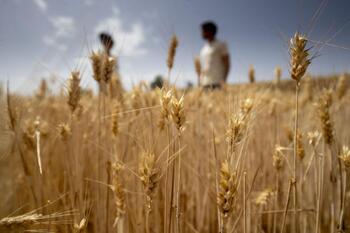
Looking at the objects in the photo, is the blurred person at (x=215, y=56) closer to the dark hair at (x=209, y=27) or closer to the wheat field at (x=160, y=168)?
the dark hair at (x=209, y=27)

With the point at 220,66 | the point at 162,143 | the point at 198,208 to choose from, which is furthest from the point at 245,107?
the point at 220,66

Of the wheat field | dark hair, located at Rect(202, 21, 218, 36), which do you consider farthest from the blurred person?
the wheat field

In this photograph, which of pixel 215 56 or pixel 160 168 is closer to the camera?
pixel 160 168

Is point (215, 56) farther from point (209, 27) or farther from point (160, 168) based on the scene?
point (160, 168)

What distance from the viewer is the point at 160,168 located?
71 cm

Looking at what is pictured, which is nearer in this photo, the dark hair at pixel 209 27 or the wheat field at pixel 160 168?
the wheat field at pixel 160 168

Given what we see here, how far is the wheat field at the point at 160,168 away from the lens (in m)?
0.67

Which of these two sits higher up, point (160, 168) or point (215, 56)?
point (215, 56)

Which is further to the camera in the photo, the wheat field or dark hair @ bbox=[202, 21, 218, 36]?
dark hair @ bbox=[202, 21, 218, 36]

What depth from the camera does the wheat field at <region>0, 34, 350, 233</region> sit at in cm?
67

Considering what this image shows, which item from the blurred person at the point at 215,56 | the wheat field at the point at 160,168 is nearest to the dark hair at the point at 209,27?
the blurred person at the point at 215,56

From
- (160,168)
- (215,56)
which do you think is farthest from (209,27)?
(160,168)

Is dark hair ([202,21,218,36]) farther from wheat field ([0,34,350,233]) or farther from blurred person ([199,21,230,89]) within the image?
wheat field ([0,34,350,233])

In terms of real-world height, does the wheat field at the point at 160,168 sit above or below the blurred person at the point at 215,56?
below
